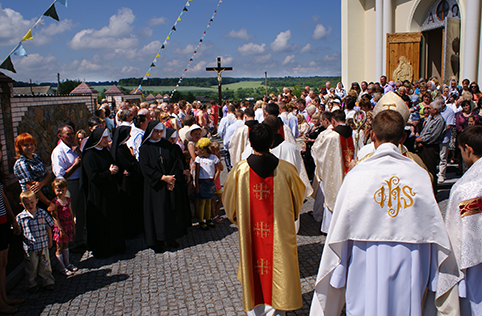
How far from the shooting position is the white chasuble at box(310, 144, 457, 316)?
97.1 inches

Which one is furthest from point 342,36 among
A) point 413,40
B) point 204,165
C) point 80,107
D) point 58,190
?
point 58,190

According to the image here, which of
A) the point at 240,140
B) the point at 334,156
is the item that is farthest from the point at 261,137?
the point at 240,140

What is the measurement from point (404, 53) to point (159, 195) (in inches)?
602

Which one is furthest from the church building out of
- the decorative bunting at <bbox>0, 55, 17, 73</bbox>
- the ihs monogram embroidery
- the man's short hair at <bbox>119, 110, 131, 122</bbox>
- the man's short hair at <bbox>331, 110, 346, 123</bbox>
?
the decorative bunting at <bbox>0, 55, 17, 73</bbox>

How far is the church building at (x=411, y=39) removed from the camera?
1332 cm

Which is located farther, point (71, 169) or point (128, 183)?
point (128, 183)

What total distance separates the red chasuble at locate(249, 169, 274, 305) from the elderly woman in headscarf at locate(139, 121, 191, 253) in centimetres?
219

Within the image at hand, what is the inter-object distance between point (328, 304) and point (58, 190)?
3.66m

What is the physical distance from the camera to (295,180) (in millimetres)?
3484

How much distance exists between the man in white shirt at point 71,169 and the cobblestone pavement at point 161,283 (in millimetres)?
441

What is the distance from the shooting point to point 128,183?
605 centimetres

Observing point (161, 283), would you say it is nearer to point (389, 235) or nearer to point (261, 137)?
point (261, 137)

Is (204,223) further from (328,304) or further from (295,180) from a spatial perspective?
(328,304)

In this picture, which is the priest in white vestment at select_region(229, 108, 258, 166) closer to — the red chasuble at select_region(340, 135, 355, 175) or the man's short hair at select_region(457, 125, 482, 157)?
the red chasuble at select_region(340, 135, 355, 175)
